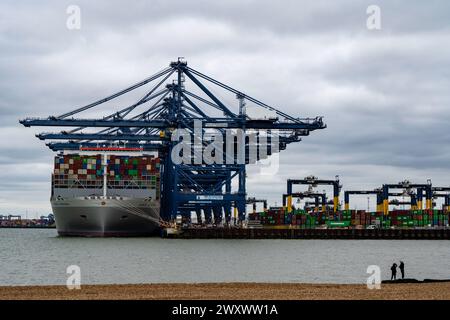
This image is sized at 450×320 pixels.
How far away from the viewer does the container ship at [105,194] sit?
92312 mm

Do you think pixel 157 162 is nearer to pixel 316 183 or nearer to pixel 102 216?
pixel 102 216

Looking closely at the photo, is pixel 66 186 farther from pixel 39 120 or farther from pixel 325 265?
pixel 325 265

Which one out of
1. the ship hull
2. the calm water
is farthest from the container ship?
the calm water

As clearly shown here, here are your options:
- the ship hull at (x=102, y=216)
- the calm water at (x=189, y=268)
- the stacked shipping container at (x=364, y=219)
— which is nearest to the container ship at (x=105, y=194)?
the ship hull at (x=102, y=216)

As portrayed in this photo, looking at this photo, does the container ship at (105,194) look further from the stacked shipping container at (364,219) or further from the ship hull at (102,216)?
the stacked shipping container at (364,219)

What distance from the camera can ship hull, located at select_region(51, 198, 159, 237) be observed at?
91688mm

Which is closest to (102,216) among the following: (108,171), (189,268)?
(108,171)

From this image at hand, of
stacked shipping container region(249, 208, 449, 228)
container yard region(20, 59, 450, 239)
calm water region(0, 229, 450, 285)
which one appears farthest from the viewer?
stacked shipping container region(249, 208, 449, 228)

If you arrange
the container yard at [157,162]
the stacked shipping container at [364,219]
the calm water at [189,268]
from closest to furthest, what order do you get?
the calm water at [189,268]
the container yard at [157,162]
the stacked shipping container at [364,219]

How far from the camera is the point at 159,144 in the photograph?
102 metres

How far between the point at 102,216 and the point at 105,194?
13.3 ft

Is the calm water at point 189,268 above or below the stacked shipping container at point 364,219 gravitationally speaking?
below

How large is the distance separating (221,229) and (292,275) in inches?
2196

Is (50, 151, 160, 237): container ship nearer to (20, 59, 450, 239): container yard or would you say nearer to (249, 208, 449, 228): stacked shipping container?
(20, 59, 450, 239): container yard
